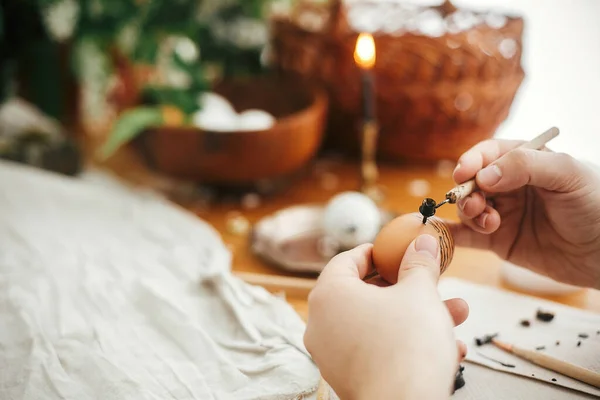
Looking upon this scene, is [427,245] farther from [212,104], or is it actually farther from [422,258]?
[212,104]

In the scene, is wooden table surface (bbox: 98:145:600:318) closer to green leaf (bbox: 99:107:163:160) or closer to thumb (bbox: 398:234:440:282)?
green leaf (bbox: 99:107:163:160)

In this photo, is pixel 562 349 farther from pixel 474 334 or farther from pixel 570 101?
pixel 570 101

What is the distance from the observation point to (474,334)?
71 centimetres

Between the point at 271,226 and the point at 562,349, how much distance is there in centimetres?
45

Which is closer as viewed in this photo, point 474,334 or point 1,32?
point 474,334

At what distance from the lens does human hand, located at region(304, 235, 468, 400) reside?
0.46 metres

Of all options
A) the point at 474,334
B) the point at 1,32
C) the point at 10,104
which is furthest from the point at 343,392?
the point at 1,32

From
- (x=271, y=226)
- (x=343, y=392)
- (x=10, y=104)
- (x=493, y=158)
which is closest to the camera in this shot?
(x=343, y=392)

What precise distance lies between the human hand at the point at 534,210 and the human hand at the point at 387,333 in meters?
0.12

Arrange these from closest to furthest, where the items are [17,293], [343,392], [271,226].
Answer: [343,392]
[17,293]
[271,226]

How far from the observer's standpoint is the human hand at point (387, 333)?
18.0 inches

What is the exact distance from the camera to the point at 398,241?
0.56 metres

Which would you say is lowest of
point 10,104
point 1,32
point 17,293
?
point 17,293

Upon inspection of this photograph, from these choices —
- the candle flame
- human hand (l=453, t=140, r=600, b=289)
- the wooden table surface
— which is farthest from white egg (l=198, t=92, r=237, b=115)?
human hand (l=453, t=140, r=600, b=289)
